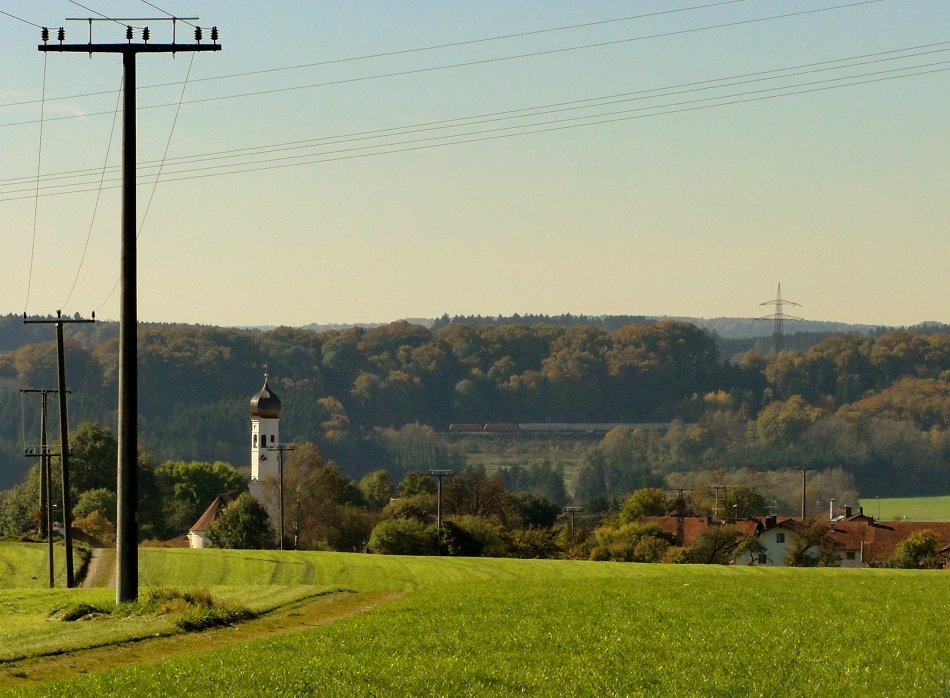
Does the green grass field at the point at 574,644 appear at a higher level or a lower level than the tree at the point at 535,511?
higher

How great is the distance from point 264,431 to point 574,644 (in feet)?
386

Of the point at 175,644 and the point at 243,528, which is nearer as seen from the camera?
the point at 175,644

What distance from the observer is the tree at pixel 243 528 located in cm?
8912

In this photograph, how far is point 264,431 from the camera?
140 meters

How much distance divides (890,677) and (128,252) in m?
15.5

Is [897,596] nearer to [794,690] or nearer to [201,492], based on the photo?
[794,690]

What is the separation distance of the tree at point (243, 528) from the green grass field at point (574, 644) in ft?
171

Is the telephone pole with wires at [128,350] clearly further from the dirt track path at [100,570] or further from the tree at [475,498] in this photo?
the tree at [475,498]

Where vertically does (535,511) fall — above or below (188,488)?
below

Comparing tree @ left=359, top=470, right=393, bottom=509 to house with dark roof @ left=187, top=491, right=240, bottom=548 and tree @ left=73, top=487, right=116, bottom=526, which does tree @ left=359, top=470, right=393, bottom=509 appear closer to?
house with dark roof @ left=187, top=491, right=240, bottom=548

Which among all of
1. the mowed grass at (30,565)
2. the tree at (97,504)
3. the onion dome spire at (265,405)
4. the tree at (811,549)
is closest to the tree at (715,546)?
the tree at (811,549)

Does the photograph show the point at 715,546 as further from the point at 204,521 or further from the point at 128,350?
the point at 128,350

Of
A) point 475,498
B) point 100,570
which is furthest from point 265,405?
point 100,570

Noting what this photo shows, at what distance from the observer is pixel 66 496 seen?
2015 inches
